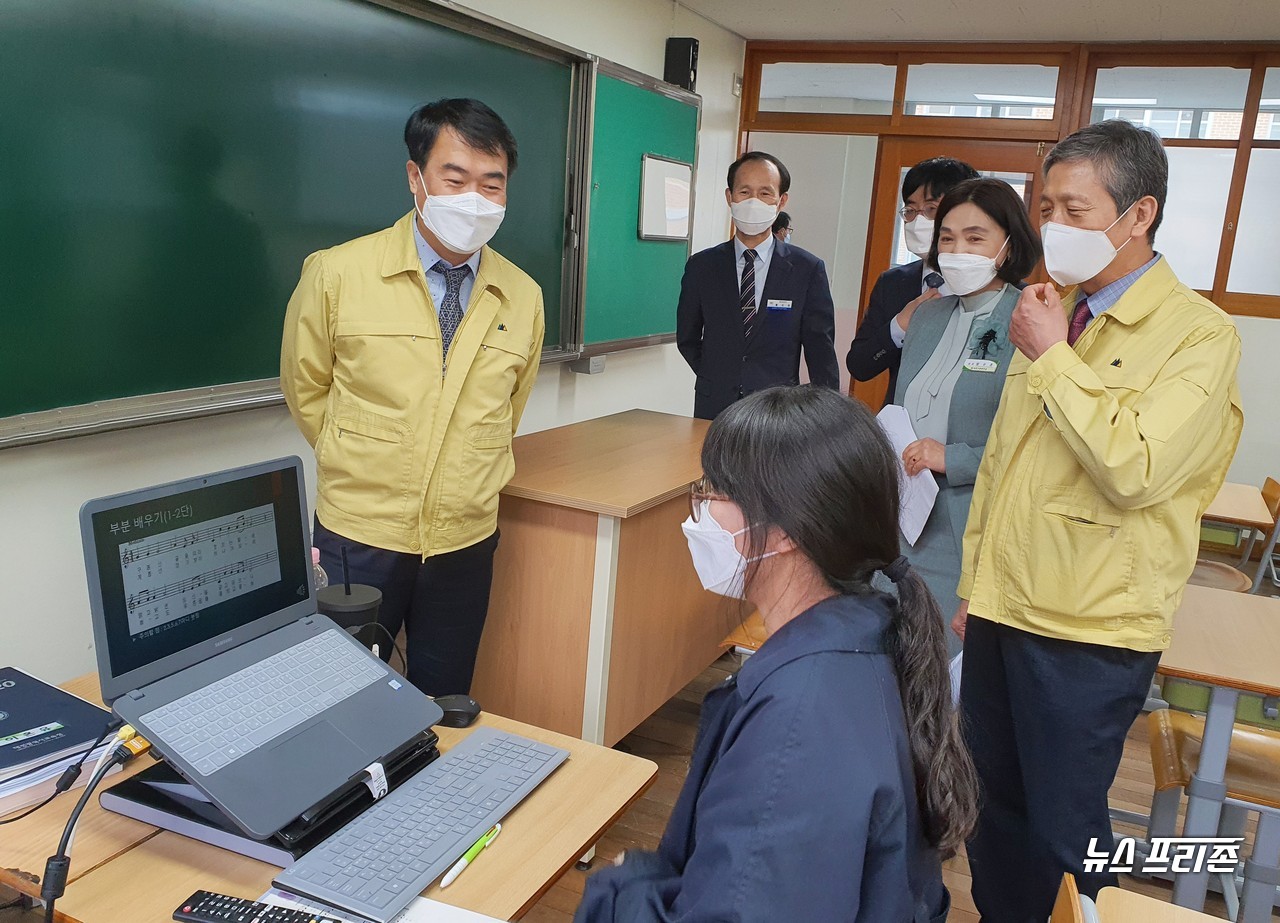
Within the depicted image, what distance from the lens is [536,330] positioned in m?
2.36

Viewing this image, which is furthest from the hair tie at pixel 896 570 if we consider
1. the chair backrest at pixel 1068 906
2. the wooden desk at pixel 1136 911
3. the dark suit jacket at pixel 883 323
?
the dark suit jacket at pixel 883 323

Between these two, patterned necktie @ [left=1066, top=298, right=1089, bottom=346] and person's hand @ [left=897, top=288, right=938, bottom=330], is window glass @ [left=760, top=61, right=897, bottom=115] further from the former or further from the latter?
patterned necktie @ [left=1066, top=298, right=1089, bottom=346]

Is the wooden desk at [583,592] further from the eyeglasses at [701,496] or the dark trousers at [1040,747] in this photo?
the eyeglasses at [701,496]

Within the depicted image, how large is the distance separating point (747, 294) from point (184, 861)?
2.81 m

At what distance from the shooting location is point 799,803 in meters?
0.89

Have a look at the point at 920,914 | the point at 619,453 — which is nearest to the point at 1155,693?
the point at 619,453

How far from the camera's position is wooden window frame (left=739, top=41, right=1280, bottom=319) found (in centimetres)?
530

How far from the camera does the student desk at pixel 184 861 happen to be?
108 centimetres

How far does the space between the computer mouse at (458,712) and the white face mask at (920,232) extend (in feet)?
7.20

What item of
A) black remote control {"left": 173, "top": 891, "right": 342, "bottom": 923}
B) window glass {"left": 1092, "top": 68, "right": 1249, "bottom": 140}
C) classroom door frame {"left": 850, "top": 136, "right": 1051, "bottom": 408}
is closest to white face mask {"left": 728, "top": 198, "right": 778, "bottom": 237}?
classroom door frame {"left": 850, "top": 136, "right": 1051, "bottom": 408}

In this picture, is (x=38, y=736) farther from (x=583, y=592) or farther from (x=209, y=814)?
(x=583, y=592)

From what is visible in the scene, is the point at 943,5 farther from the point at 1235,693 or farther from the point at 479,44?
the point at 1235,693

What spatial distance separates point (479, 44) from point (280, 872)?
9.25ft


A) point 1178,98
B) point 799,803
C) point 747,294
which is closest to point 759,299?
point 747,294
